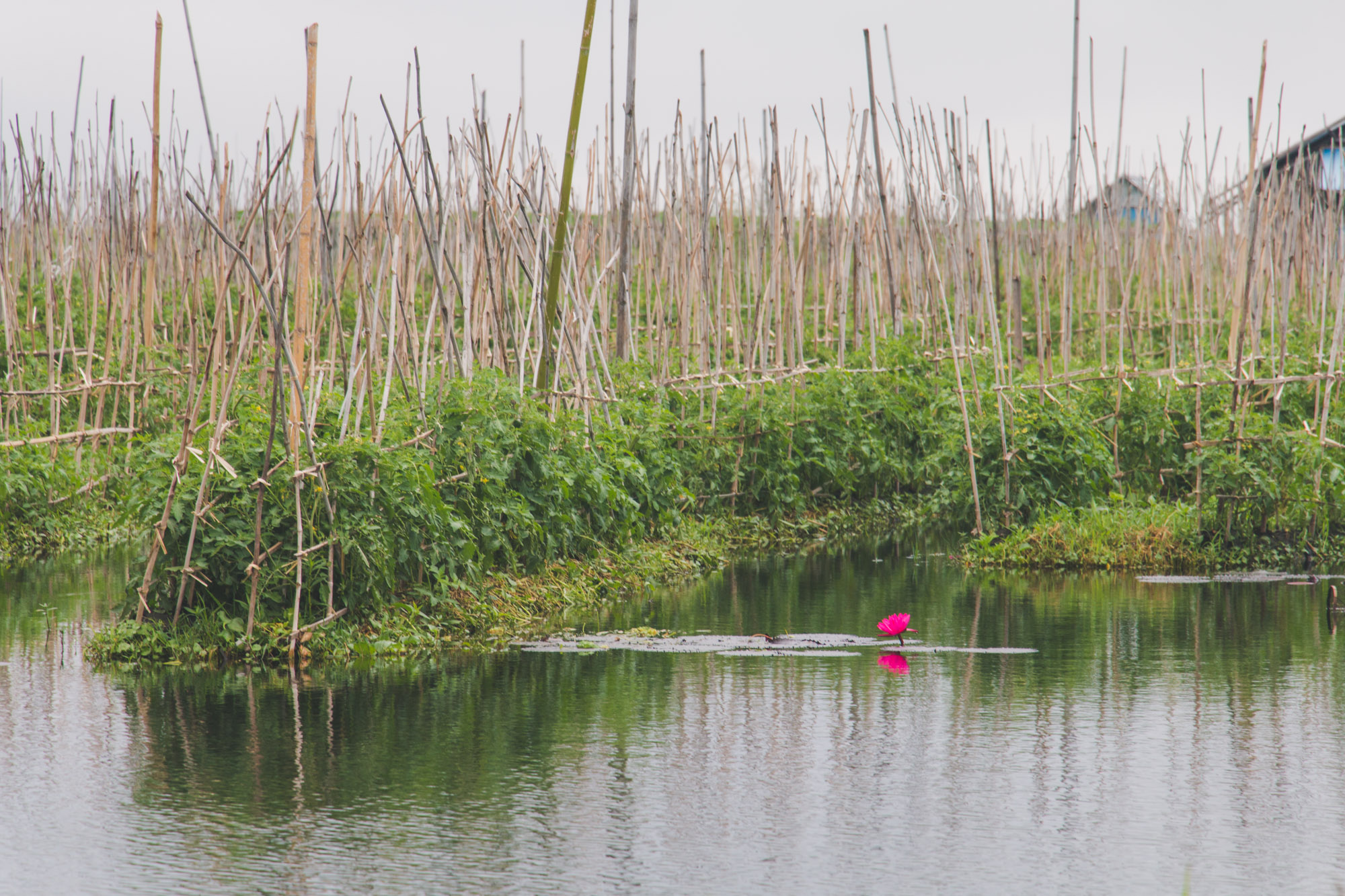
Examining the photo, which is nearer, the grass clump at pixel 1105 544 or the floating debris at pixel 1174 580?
the floating debris at pixel 1174 580

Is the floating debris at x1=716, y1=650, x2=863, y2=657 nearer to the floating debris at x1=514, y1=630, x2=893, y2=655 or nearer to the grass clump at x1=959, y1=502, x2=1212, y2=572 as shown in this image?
the floating debris at x1=514, y1=630, x2=893, y2=655

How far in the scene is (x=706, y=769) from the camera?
436cm

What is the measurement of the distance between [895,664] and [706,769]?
183 cm

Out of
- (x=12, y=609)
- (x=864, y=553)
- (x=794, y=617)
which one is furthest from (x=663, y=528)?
(x=12, y=609)

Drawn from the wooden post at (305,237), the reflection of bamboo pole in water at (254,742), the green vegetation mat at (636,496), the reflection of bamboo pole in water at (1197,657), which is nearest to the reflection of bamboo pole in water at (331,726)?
the reflection of bamboo pole in water at (254,742)

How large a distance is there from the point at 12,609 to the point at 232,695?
2.90m

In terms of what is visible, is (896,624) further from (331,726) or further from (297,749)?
(297,749)

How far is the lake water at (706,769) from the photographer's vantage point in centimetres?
346

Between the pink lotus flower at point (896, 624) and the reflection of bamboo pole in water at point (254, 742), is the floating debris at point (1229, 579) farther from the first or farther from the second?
the reflection of bamboo pole in water at point (254, 742)

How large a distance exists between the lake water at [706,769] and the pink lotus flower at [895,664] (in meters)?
0.02

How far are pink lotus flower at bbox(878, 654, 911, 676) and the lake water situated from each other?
24 millimetres

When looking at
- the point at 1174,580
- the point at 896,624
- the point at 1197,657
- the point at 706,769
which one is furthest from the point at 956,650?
the point at 1174,580

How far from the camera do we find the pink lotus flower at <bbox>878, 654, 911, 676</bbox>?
5.82 metres

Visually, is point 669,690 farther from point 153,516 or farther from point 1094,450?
point 1094,450
